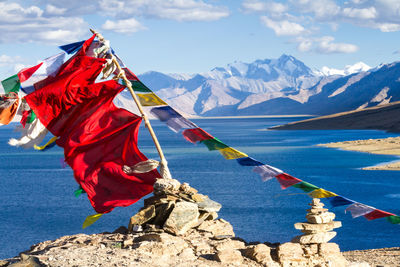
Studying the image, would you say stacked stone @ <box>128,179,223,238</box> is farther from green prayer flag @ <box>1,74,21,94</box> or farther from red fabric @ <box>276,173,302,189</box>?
green prayer flag @ <box>1,74,21,94</box>

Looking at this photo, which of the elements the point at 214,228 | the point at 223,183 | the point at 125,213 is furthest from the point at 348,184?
the point at 214,228

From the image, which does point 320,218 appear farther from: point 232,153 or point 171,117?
point 171,117

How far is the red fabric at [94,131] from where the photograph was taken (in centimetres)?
1778

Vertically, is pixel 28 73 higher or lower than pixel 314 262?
higher

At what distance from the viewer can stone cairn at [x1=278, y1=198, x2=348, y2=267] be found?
51.7 feet

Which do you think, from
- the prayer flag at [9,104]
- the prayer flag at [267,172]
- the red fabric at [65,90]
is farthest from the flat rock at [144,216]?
the prayer flag at [9,104]

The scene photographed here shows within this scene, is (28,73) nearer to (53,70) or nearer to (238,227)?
(53,70)

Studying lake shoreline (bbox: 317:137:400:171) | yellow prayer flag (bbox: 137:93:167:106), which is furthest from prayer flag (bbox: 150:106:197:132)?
lake shoreline (bbox: 317:137:400:171)

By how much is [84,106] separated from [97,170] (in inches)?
75.4

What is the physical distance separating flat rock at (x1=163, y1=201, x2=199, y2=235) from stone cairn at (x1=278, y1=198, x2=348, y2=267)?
249 cm

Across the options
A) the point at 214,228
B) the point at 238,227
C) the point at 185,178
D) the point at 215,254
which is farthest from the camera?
the point at 185,178

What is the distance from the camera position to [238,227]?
44438mm

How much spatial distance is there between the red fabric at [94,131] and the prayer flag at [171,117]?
82 cm

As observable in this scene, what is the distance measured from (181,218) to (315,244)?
3.58 meters
